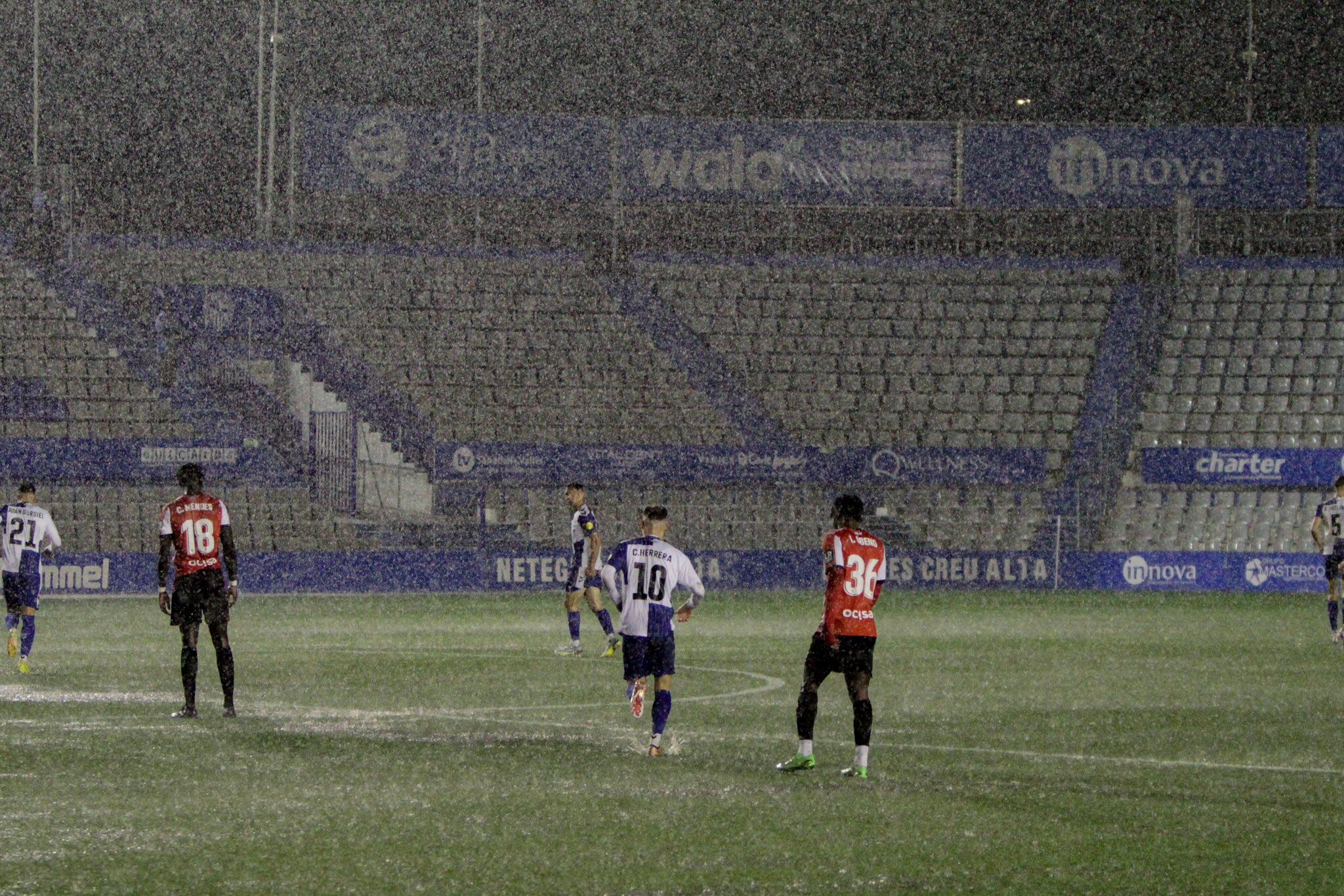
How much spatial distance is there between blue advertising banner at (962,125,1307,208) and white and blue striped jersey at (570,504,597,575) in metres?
29.8

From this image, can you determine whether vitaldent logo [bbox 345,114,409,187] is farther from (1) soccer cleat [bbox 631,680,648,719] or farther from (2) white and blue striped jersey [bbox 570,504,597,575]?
(1) soccer cleat [bbox 631,680,648,719]

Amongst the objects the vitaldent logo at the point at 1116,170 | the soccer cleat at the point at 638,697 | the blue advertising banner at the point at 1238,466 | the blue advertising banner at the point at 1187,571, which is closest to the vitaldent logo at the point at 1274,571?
the blue advertising banner at the point at 1187,571

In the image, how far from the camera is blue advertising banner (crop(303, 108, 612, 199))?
5028 cm

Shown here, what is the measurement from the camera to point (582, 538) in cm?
2472

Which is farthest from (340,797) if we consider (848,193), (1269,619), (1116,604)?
(848,193)

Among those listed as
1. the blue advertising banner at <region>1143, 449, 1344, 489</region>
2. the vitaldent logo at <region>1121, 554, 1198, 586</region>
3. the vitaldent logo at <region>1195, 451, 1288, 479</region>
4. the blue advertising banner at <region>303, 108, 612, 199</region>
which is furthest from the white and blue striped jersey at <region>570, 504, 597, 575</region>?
the blue advertising banner at <region>303, 108, 612, 199</region>

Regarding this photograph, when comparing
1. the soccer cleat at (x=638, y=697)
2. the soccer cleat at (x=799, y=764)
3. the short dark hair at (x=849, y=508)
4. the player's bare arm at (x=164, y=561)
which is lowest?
the soccer cleat at (x=799, y=764)

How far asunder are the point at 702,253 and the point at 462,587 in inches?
578

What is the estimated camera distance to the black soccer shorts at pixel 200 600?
16.8m

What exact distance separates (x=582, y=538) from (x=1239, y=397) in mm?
28678

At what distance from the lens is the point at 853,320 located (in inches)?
1961

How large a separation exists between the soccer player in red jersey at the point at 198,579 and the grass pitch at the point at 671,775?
0.59m

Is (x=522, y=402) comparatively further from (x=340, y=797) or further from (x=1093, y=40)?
(x=340, y=797)

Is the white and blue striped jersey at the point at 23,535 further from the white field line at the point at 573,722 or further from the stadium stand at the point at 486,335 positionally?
the stadium stand at the point at 486,335
